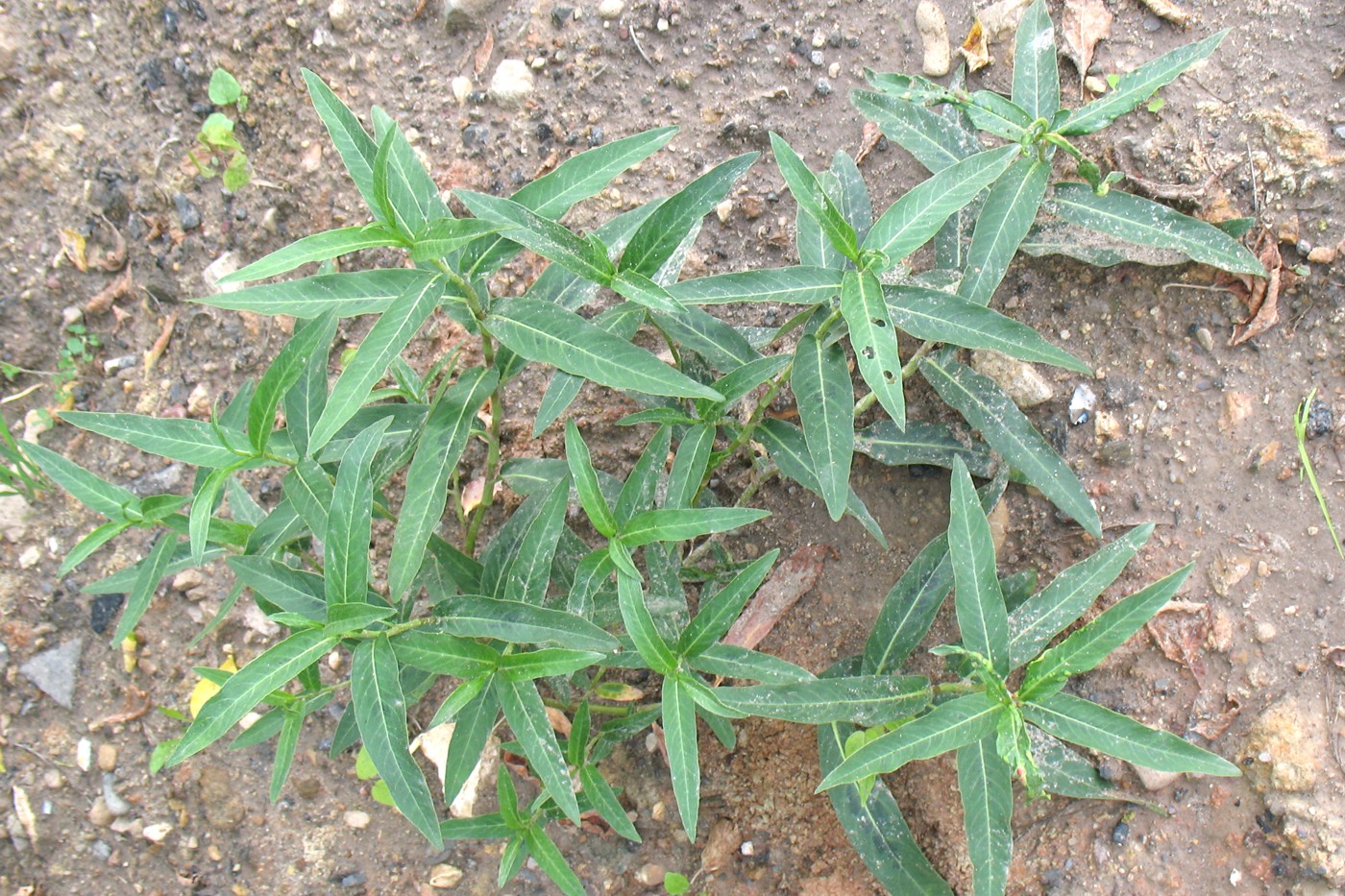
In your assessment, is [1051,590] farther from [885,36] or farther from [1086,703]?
[885,36]

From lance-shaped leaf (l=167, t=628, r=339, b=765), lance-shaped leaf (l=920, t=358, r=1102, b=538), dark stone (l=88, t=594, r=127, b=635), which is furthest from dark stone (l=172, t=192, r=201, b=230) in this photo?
lance-shaped leaf (l=920, t=358, r=1102, b=538)

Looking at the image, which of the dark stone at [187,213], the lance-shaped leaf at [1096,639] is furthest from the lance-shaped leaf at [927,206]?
the dark stone at [187,213]

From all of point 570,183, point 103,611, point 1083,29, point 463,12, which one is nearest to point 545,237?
point 570,183

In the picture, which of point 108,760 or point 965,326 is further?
point 108,760

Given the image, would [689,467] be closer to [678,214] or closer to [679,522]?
[679,522]

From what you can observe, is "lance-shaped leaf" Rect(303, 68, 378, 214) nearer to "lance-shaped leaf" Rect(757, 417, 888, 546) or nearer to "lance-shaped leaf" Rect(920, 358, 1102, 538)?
"lance-shaped leaf" Rect(757, 417, 888, 546)

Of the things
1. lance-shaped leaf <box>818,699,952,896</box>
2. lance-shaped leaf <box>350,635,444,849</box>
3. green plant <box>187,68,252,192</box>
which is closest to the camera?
lance-shaped leaf <box>350,635,444,849</box>

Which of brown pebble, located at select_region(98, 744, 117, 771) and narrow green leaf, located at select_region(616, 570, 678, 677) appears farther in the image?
brown pebble, located at select_region(98, 744, 117, 771)
